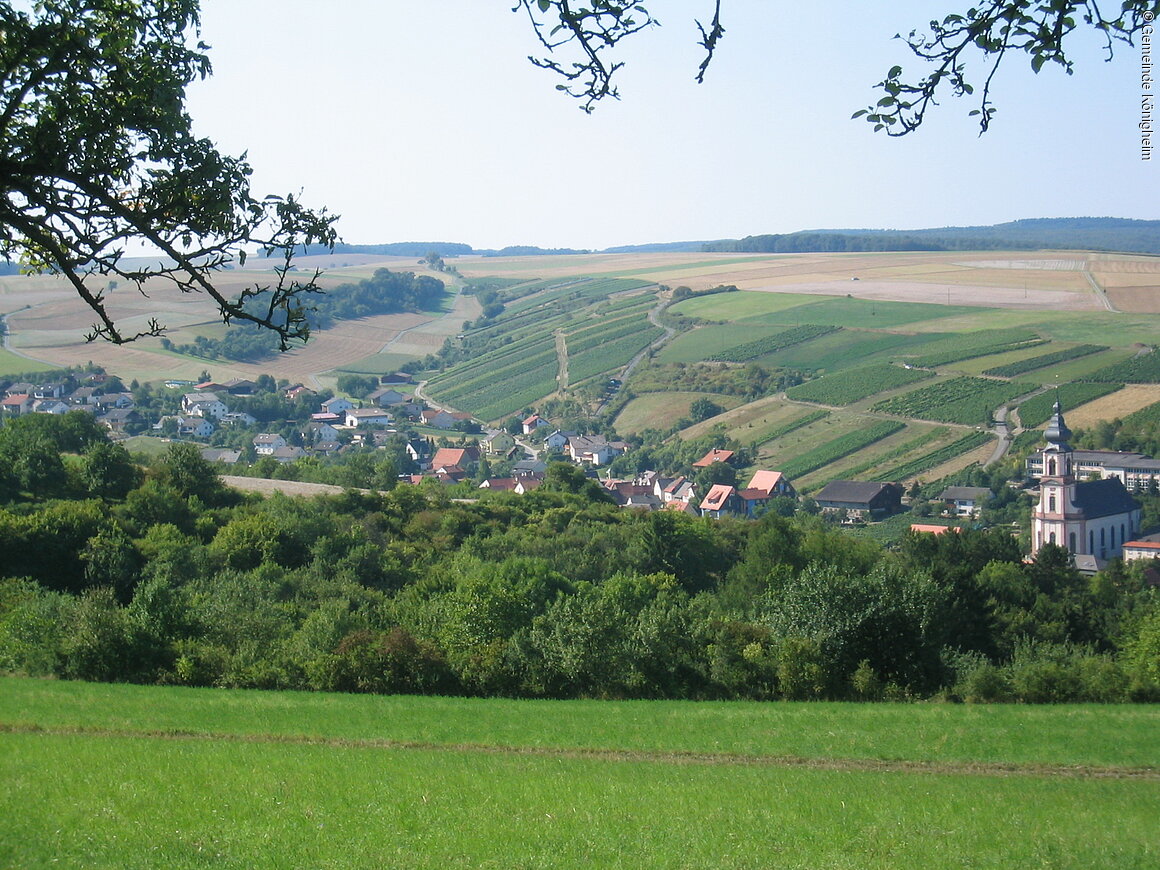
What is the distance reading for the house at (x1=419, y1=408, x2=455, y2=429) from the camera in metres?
90.3

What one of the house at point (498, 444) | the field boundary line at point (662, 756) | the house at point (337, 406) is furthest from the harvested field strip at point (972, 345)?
the field boundary line at point (662, 756)

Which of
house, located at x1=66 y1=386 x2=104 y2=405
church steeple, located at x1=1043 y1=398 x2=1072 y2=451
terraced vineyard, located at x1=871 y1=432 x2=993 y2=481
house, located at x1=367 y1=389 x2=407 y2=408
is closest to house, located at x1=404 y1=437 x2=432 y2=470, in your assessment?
house, located at x1=367 y1=389 x2=407 y2=408

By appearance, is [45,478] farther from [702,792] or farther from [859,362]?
[859,362]

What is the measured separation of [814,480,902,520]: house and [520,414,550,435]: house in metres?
30.8

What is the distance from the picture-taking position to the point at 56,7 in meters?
6.43

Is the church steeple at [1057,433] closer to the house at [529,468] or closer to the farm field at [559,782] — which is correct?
the house at [529,468]

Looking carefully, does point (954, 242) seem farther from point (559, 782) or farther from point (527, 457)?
point (559, 782)

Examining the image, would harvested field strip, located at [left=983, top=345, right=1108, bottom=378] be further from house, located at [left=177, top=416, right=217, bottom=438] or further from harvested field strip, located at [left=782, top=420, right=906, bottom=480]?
house, located at [left=177, top=416, right=217, bottom=438]

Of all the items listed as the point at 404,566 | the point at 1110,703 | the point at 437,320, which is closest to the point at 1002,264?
the point at 437,320

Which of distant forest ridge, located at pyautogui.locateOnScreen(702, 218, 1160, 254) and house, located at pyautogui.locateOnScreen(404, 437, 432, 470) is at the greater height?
distant forest ridge, located at pyautogui.locateOnScreen(702, 218, 1160, 254)

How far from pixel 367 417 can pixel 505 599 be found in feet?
232

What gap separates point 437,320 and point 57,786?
116 metres

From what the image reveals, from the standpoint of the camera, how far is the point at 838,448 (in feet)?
222

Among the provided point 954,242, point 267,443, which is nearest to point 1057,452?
point 267,443
